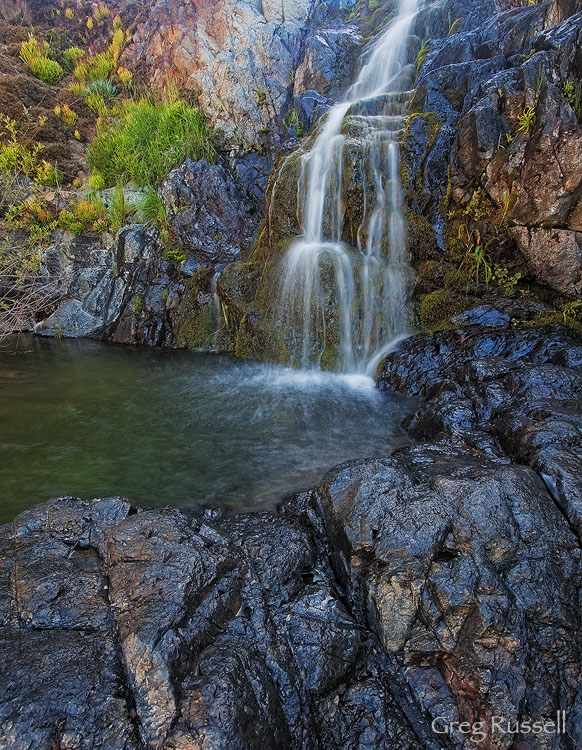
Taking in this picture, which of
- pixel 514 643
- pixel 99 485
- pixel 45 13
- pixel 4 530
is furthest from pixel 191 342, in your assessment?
pixel 45 13

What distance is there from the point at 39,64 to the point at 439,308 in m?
15.8

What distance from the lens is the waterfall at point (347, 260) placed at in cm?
688

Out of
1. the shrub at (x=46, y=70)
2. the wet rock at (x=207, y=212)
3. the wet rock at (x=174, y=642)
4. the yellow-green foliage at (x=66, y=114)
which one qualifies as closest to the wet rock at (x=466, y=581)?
the wet rock at (x=174, y=642)

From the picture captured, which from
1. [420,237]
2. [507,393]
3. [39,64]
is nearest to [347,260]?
[420,237]

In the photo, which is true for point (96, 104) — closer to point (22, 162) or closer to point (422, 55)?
point (22, 162)

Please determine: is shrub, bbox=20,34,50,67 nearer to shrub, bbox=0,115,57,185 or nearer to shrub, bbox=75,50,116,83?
shrub, bbox=75,50,116,83

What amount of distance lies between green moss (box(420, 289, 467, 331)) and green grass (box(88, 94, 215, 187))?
7720 mm

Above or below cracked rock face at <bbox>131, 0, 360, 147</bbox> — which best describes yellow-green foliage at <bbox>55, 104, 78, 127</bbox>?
below

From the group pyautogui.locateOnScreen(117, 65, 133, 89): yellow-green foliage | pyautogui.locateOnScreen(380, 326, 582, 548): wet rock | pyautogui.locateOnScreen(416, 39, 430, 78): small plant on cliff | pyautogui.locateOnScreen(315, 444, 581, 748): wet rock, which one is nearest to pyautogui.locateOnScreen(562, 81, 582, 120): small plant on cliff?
pyautogui.locateOnScreen(380, 326, 582, 548): wet rock

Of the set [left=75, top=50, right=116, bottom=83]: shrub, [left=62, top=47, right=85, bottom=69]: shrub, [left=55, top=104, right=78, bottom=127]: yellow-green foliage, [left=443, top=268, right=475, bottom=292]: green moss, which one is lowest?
[left=443, top=268, right=475, bottom=292]: green moss

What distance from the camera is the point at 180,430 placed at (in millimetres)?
4840

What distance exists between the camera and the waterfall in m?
6.88

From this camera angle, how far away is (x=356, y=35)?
1250cm

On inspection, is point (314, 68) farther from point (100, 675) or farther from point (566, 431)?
point (100, 675)
